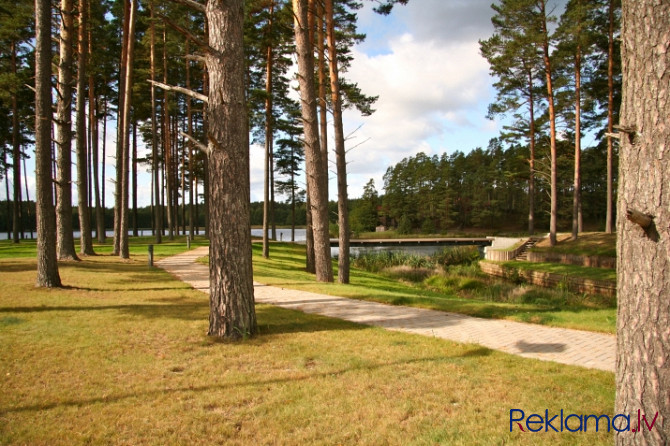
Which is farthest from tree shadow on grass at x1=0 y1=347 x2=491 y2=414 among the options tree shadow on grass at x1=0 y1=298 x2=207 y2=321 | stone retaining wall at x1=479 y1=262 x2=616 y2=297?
stone retaining wall at x1=479 y1=262 x2=616 y2=297

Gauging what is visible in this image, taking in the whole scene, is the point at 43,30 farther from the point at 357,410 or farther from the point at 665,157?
the point at 665,157

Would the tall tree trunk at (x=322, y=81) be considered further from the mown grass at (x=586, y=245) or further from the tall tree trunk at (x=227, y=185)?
the mown grass at (x=586, y=245)

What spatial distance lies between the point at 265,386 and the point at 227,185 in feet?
8.78

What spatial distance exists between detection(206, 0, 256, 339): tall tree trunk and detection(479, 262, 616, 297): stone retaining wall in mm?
15367

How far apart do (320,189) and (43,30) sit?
23.6ft

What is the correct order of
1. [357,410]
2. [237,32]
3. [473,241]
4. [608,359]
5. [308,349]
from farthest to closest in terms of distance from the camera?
[473,241] < [237,32] < [308,349] < [608,359] < [357,410]

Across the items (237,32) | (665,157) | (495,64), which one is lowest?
(665,157)

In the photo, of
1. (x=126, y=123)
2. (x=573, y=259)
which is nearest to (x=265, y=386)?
(x=126, y=123)

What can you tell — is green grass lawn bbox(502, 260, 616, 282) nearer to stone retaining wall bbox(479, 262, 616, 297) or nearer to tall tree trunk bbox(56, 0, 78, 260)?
stone retaining wall bbox(479, 262, 616, 297)

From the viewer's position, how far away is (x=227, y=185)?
5492mm

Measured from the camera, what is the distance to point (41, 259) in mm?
8453

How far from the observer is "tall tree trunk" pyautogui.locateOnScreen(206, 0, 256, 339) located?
5.50 metres

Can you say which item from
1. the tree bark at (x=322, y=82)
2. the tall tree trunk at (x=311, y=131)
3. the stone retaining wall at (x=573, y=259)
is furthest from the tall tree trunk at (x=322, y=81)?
the stone retaining wall at (x=573, y=259)

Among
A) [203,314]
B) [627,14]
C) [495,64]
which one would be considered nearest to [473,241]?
[495,64]
